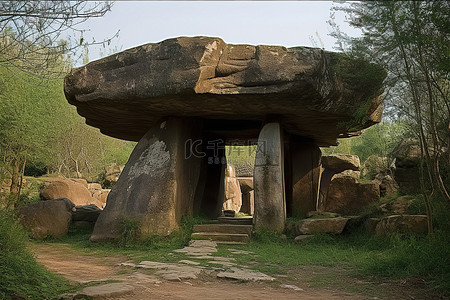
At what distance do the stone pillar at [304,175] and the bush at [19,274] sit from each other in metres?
7.37

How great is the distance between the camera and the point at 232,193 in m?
17.5

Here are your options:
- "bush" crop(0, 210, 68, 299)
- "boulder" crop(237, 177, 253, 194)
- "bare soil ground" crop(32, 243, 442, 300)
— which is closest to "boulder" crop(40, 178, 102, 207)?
"bare soil ground" crop(32, 243, 442, 300)

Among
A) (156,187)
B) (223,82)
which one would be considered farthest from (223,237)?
(223,82)

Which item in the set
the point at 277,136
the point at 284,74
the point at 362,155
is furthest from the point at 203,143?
the point at 362,155

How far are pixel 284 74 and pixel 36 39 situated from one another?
3.73 metres

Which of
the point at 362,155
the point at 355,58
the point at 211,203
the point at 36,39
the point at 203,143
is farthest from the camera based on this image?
the point at 362,155

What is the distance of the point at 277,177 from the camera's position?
783cm

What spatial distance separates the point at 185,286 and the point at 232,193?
13281 millimetres

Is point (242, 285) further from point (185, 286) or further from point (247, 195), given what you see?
point (247, 195)

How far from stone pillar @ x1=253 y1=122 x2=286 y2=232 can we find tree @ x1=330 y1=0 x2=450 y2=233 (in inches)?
96.2

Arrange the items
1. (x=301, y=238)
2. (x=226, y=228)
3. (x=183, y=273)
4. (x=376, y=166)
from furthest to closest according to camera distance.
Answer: (x=376, y=166), (x=226, y=228), (x=301, y=238), (x=183, y=273)

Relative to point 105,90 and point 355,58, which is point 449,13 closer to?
point 355,58

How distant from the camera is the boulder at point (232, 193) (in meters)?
17.0

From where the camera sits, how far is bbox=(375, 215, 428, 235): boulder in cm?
637
